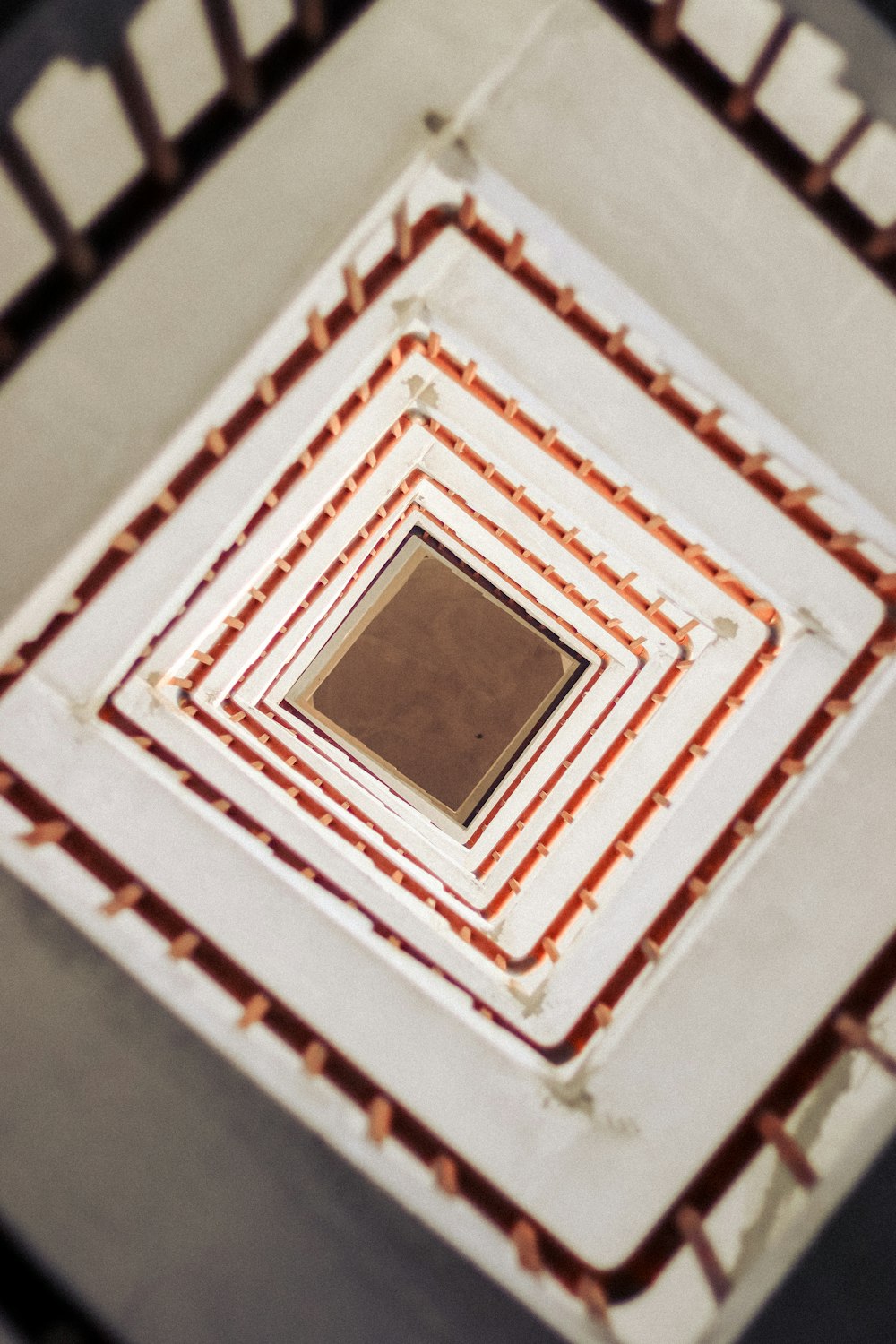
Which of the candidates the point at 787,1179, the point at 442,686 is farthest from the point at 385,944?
the point at 442,686

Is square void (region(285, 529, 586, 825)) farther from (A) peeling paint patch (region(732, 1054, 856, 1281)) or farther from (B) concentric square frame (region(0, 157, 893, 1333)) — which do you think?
(A) peeling paint patch (region(732, 1054, 856, 1281))

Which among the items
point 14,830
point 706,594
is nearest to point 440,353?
point 706,594

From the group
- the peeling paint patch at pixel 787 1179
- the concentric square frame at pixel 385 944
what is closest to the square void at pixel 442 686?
the concentric square frame at pixel 385 944

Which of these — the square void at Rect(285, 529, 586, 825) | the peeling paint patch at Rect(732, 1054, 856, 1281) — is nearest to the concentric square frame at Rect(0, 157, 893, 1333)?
the peeling paint patch at Rect(732, 1054, 856, 1281)

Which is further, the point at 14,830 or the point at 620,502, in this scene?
the point at 620,502

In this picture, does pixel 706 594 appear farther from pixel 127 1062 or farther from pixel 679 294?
pixel 127 1062
